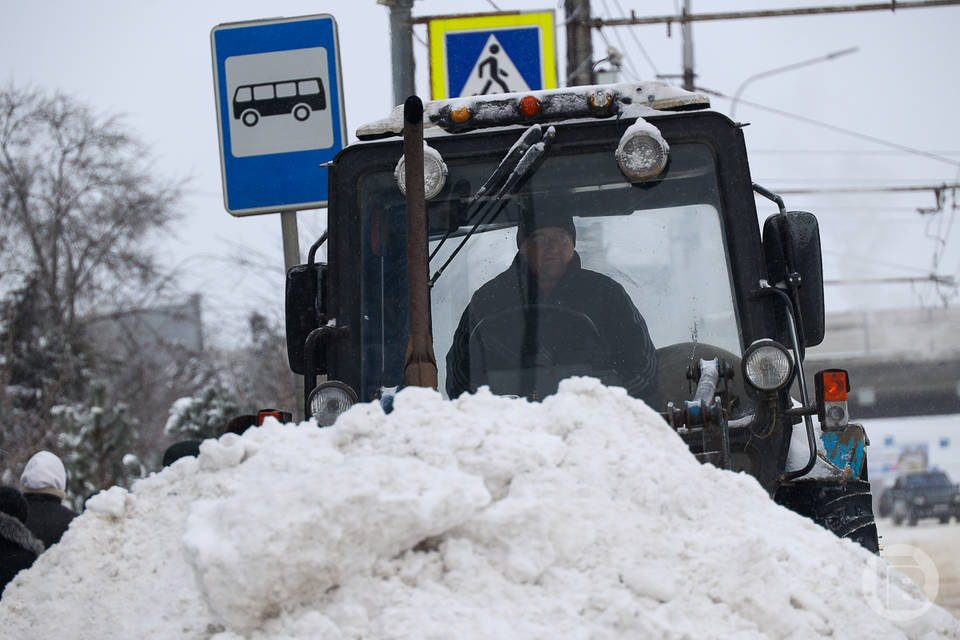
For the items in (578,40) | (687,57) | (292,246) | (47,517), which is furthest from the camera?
(687,57)

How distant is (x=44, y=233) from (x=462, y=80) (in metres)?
17.6

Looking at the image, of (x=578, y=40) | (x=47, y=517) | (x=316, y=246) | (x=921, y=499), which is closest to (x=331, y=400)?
(x=316, y=246)

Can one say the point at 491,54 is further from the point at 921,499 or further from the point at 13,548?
the point at 921,499

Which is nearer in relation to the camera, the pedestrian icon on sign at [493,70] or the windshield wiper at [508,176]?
the windshield wiper at [508,176]

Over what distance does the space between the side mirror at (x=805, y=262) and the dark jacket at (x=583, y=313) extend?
582 millimetres

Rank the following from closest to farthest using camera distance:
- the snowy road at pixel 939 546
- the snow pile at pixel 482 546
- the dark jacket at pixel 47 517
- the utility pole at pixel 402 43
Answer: the snow pile at pixel 482 546
the dark jacket at pixel 47 517
the utility pole at pixel 402 43
the snowy road at pixel 939 546

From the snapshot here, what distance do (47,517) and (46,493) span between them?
219 mm

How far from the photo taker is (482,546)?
2.69 meters

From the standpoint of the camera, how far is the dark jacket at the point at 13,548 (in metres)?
5.61

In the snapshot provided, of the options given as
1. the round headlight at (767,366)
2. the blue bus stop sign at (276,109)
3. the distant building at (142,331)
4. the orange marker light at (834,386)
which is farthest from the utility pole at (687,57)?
the round headlight at (767,366)

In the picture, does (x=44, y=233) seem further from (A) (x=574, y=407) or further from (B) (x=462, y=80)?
(A) (x=574, y=407)

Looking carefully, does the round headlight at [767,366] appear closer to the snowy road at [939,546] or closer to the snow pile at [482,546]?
the snowy road at [939,546]

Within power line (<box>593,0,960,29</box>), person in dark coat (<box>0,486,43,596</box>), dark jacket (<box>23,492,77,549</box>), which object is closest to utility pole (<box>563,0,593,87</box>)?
power line (<box>593,0,960,29</box>)

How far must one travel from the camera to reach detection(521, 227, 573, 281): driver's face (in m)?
4.18
